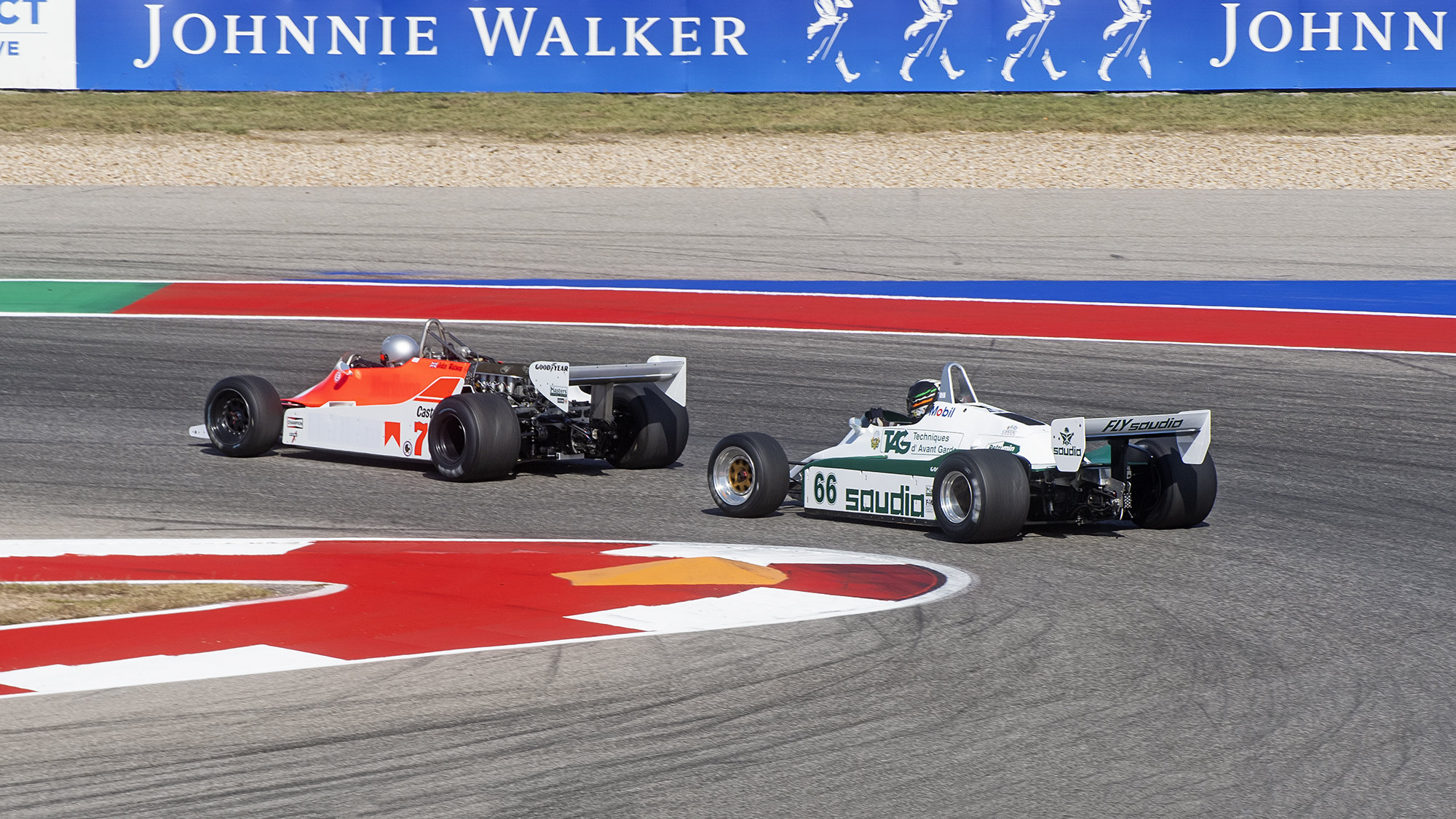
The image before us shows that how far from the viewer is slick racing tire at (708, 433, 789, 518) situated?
9555mm

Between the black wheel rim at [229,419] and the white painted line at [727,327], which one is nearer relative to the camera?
the black wheel rim at [229,419]

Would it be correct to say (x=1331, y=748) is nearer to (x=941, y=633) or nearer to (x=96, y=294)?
(x=941, y=633)

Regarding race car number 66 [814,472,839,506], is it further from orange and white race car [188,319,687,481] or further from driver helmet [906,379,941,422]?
orange and white race car [188,319,687,481]

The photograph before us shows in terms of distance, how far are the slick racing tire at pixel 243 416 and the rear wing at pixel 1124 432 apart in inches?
214

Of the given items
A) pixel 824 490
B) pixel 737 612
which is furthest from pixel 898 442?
pixel 737 612

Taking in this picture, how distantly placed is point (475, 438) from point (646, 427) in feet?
3.91

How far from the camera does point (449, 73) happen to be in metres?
24.2

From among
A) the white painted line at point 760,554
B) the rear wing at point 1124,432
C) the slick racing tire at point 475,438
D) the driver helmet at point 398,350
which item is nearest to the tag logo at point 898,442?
the rear wing at point 1124,432

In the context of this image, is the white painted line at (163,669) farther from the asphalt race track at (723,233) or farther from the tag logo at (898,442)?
the asphalt race track at (723,233)

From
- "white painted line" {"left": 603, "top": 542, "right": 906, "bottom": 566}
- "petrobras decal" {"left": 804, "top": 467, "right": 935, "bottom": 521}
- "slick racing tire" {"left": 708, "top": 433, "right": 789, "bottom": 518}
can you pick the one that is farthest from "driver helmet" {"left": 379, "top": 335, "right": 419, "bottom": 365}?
"white painted line" {"left": 603, "top": 542, "right": 906, "bottom": 566}

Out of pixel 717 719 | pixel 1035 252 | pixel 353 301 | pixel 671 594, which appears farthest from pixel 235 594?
pixel 1035 252

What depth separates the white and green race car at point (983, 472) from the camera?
871 cm

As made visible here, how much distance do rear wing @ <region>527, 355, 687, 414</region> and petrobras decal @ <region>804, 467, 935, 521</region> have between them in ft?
5.61

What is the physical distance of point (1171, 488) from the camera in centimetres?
916
